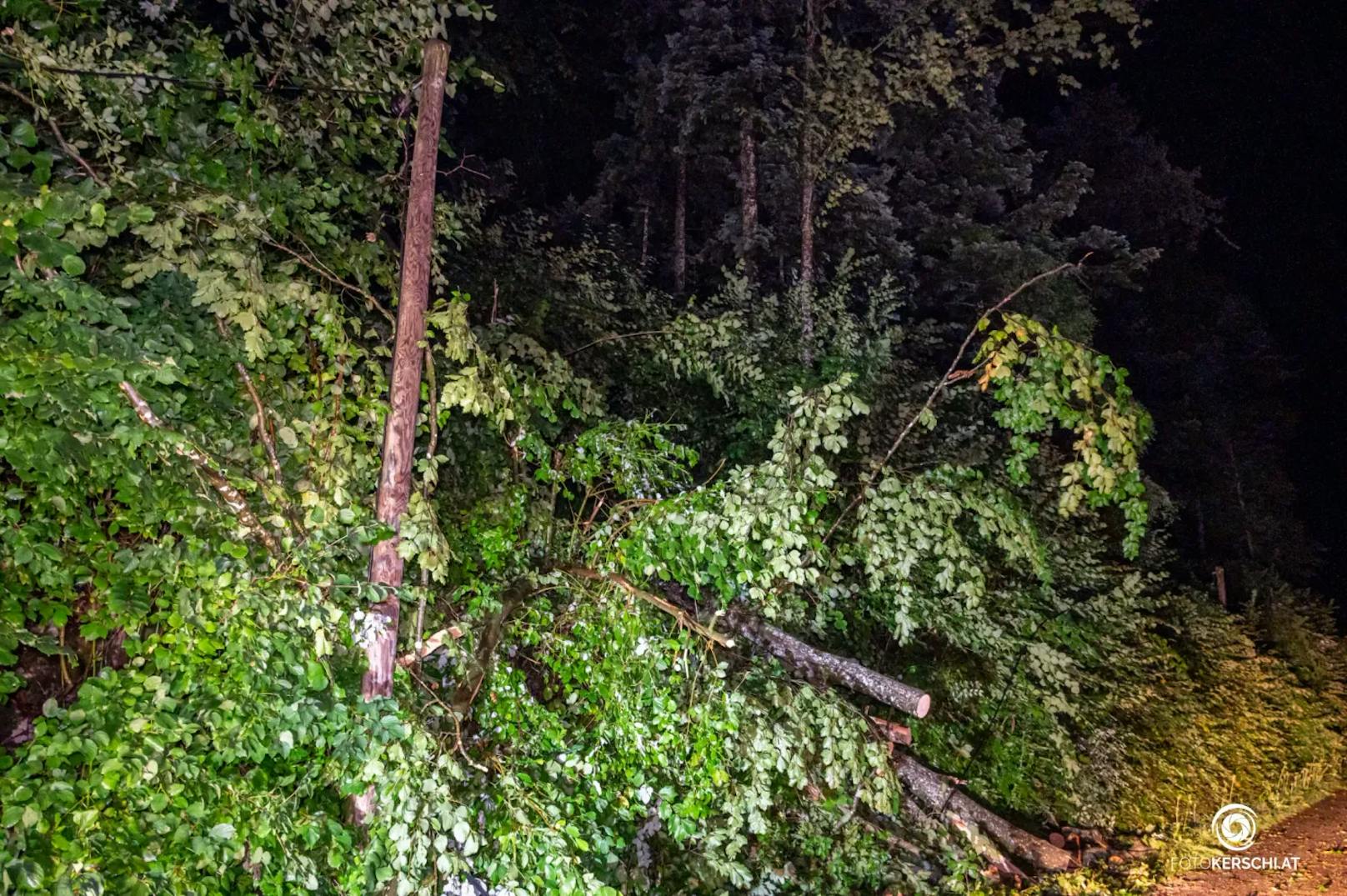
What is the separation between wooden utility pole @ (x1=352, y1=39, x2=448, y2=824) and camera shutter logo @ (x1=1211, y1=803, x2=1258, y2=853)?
8178 mm

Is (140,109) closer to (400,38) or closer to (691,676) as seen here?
(400,38)

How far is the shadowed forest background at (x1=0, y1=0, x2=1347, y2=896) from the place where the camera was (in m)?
2.45

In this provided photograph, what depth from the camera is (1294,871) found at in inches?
261

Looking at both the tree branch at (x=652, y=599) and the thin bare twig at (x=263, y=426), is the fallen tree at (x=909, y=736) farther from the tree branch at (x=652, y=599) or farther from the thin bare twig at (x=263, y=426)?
the thin bare twig at (x=263, y=426)

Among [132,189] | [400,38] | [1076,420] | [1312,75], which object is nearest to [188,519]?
[132,189]

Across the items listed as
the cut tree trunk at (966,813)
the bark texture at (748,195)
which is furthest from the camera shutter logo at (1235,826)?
the bark texture at (748,195)

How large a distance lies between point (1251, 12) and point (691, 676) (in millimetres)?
31744

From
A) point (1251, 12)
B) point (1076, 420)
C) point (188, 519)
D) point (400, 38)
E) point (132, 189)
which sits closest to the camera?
point (188, 519)

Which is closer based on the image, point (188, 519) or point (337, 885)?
point (188, 519)

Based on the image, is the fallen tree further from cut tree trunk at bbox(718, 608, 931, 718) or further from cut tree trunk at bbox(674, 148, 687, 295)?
cut tree trunk at bbox(674, 148, 687, 295)

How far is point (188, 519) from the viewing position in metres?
2.62

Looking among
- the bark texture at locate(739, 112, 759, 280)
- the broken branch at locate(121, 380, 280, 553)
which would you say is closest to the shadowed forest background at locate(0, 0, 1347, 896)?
the broken branch at locate(121, 380, 280, 553)

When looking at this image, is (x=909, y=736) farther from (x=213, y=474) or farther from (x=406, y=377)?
(x=213, y=474)

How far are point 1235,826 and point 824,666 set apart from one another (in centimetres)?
560
